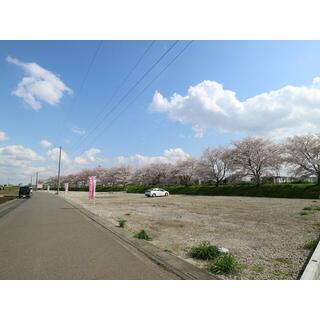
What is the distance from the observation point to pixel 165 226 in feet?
41.5

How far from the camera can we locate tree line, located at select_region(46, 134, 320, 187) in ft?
154

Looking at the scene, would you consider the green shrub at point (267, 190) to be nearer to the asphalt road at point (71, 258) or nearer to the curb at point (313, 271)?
the curb at point (313, 271)

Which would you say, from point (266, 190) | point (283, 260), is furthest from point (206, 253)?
point (266, 190)

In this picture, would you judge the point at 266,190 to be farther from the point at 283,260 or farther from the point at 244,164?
the point at 283,260

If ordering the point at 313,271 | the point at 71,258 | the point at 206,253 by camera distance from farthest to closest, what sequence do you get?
the point at 206,253 → the point at 71,258 → the point at 313,271

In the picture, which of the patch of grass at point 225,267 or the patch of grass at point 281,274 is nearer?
the patch of grass at point 281,274

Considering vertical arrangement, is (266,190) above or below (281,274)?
above

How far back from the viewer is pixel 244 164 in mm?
57938

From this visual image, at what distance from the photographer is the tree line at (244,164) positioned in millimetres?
47062

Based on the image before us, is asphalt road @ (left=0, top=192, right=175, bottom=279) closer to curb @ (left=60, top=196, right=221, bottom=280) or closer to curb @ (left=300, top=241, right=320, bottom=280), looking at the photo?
curb @ (left=60, top=196, right=221, bottom=280)

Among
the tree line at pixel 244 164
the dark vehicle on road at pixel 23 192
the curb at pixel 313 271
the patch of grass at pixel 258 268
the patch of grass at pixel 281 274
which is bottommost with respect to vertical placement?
the patch of grass at pixel 281 274

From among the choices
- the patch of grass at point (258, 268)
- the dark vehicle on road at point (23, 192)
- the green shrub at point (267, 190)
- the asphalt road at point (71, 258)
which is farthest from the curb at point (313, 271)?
the dark vehicle on road at point (23, 192)

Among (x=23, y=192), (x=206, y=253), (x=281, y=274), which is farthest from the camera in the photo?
(x=23, y=192)

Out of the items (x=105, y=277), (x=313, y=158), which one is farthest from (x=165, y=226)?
(x=313, y=158)
